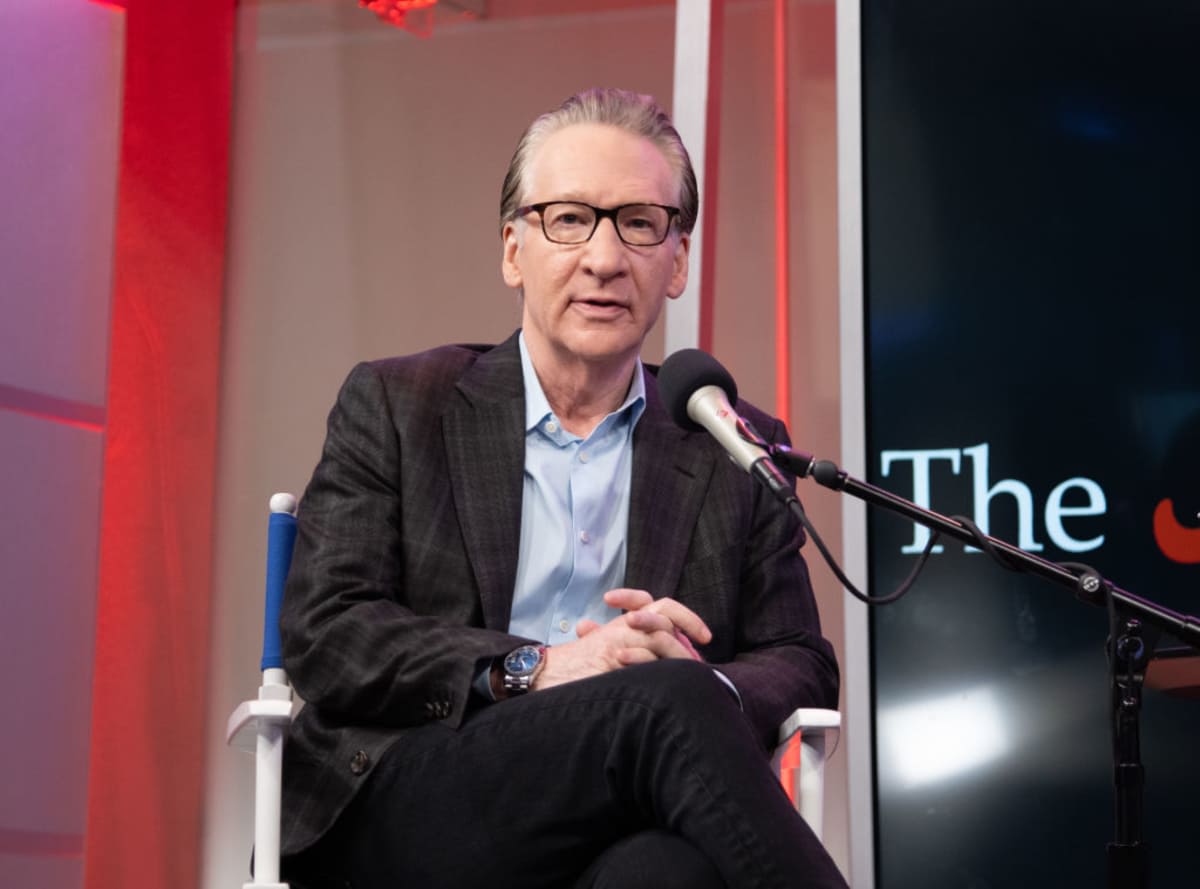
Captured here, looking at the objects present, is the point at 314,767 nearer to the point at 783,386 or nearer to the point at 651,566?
the point at 651,566

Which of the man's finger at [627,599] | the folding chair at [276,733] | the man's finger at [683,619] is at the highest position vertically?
the man's finger at [627,599]

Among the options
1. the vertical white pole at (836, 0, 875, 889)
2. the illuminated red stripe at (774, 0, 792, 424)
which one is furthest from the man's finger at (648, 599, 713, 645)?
the illuminated red stripe at (774, 0, 792, 424)

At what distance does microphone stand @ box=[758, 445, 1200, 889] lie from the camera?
64.4 inches

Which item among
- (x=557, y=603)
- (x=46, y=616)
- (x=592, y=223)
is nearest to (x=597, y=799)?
(x=557, y=603)

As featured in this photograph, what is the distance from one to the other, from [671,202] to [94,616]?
75.5 inches

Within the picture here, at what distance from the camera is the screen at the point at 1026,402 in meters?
3.42

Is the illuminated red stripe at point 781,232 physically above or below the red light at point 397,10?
below

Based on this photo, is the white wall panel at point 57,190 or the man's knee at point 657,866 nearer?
the man's knee at point 657,866

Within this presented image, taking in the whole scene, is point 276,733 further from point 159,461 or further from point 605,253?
point 159,461

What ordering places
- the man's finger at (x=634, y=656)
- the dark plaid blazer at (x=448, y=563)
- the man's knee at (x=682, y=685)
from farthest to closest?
the dark plaid blazer at (x=448, y=563) → the man's finger at (x=634, y=656) → the man's knee at (x=682, y=685)

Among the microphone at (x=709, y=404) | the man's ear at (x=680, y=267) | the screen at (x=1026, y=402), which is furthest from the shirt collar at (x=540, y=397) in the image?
the screen at (x=1026, y=402)

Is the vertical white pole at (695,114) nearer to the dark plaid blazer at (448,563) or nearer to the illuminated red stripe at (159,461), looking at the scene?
the dark plaid blazer at (448,563)

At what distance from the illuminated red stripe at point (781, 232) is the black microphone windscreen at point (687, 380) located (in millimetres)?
1975

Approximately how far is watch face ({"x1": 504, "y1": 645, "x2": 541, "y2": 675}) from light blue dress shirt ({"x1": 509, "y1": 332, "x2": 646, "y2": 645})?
0.28 meters
